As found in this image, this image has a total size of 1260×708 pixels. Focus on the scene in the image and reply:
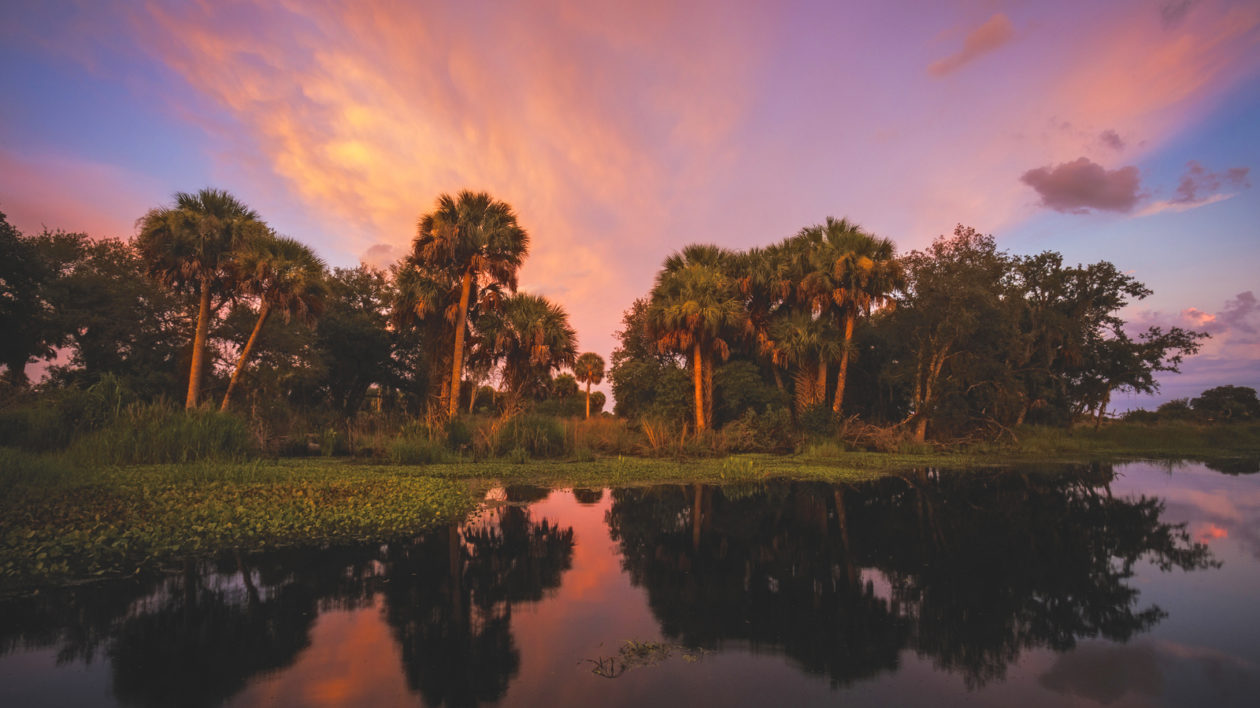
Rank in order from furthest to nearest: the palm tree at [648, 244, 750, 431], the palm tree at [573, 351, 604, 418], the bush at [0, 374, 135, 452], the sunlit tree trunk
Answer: the palm tree at [573, 351, 604, 418] → the palm tree at [648, 244, 750, 431] → the bush at [0, 374, 135, 452] → the sunlit tree trunk

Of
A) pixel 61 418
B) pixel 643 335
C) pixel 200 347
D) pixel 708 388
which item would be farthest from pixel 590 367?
pixel 61 418

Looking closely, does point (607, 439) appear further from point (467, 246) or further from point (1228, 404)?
point (1228, 404)

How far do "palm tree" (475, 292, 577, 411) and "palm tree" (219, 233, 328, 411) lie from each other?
23.9 feet

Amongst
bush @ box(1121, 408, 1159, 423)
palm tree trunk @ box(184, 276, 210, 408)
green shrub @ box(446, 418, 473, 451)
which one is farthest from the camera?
bush @ box(1121, 408, 1159, 423)

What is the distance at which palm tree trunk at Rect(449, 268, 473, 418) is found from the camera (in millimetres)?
24694

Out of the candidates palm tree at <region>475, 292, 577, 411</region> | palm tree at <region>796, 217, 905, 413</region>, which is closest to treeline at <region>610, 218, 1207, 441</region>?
palm tree at <region>796, 217, 905, 413</region>

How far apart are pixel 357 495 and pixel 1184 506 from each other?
15409mm

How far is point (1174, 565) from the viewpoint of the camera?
6922 mm

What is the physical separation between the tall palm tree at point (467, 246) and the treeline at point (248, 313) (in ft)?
0.21

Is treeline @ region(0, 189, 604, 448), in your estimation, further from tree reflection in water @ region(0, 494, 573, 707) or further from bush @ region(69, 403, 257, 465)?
tree reflection in water @ region(0, 494, 573, 707)

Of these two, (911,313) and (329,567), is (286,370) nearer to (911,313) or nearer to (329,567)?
(329,567)

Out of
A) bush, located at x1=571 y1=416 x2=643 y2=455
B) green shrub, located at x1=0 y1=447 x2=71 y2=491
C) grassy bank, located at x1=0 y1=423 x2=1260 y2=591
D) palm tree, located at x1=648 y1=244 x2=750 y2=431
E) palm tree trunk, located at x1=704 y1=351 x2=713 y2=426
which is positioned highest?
palm tree, located at x1=648 y1=244 x2=750 y2=431

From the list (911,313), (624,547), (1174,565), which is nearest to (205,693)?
(624,547)

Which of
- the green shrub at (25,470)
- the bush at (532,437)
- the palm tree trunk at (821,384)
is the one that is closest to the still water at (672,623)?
the green shrub at (25,470)
